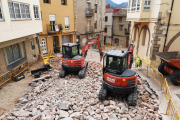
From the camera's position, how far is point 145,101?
7.03m

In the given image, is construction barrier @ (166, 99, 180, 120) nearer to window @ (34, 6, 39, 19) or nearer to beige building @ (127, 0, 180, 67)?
beige building @ (127, 0, 180, 67)


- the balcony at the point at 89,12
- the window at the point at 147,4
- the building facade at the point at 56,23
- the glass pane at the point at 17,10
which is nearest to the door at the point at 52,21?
the building facade at the point at 56,23

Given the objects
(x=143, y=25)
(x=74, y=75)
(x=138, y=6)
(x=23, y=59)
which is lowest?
(x=74, y=75)

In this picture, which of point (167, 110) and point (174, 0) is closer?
point (167, 110)

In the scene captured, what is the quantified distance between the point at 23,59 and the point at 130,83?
10145mm

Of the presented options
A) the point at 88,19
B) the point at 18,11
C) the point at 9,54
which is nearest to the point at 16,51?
the point at 9,54

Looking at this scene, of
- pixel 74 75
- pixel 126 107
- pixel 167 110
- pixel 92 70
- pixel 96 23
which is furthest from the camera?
pixel 96 23

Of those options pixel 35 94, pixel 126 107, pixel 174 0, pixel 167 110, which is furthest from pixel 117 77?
pixel 174 0

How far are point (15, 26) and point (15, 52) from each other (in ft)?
9.83

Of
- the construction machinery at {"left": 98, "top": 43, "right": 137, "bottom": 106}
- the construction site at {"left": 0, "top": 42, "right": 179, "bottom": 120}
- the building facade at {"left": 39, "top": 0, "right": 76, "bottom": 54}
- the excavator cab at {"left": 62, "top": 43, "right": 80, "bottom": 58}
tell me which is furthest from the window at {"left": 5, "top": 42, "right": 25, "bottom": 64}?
the construction machinery at {"left": 98, "top": 43, "right": 137, "bottom": 106}

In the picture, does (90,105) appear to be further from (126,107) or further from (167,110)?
(167,110)

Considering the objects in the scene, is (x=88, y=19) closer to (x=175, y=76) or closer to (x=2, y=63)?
(x=2, y=63)

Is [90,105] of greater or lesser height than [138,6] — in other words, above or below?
below

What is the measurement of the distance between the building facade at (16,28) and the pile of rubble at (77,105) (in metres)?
3.20
